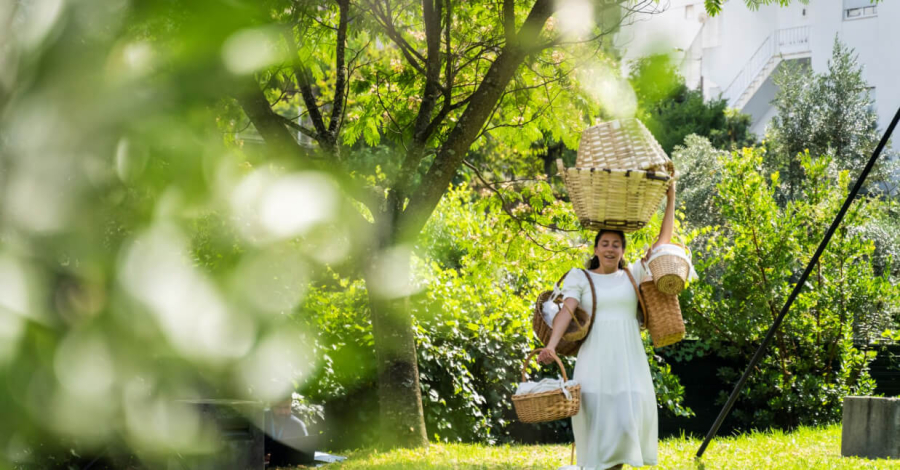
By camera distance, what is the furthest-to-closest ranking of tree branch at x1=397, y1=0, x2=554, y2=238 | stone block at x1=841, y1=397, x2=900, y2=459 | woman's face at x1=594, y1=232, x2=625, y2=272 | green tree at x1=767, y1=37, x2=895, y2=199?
green tree at x1=767, y1=37, x2=895, y2=199
stone block at x1=841, y1=397, x2=900, y2=459
tree branch at x1=397, y1=0, x2=554, y2=238
woman's face at x1=594, y1=232, x2=625, y2=272

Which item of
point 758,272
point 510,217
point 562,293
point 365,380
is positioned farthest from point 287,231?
point 758,272

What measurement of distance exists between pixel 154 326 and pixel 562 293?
15.0 ft

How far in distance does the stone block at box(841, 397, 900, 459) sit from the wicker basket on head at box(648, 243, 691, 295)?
363cm

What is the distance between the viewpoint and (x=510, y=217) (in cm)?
786

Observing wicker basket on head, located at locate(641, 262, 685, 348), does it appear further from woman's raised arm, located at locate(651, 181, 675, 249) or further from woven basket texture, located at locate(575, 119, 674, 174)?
woven basket texture, located at locate(575, 119, 674, 174)

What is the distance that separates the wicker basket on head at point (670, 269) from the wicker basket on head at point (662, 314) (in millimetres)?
112

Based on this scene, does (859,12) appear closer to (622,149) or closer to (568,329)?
(622,149)

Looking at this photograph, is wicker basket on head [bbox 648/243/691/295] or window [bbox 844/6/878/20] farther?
window [bbox 844/6/878/20]

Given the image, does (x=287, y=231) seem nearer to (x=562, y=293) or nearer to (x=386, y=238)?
(x=562, y=293)

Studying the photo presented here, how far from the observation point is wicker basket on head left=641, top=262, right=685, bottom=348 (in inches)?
195

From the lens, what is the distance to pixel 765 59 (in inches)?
1062

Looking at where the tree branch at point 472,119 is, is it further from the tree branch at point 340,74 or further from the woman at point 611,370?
the woman at point 611,370

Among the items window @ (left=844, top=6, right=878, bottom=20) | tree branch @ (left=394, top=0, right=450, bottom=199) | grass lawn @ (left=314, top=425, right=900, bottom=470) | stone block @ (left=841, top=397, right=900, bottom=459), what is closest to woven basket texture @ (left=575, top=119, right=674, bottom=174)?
tree branch @ (left=394, top=0, right=450, bottom=199)

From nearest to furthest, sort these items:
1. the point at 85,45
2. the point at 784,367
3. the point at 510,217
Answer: the point at 85,45 → the point at 510,217 → the point at 784,367
